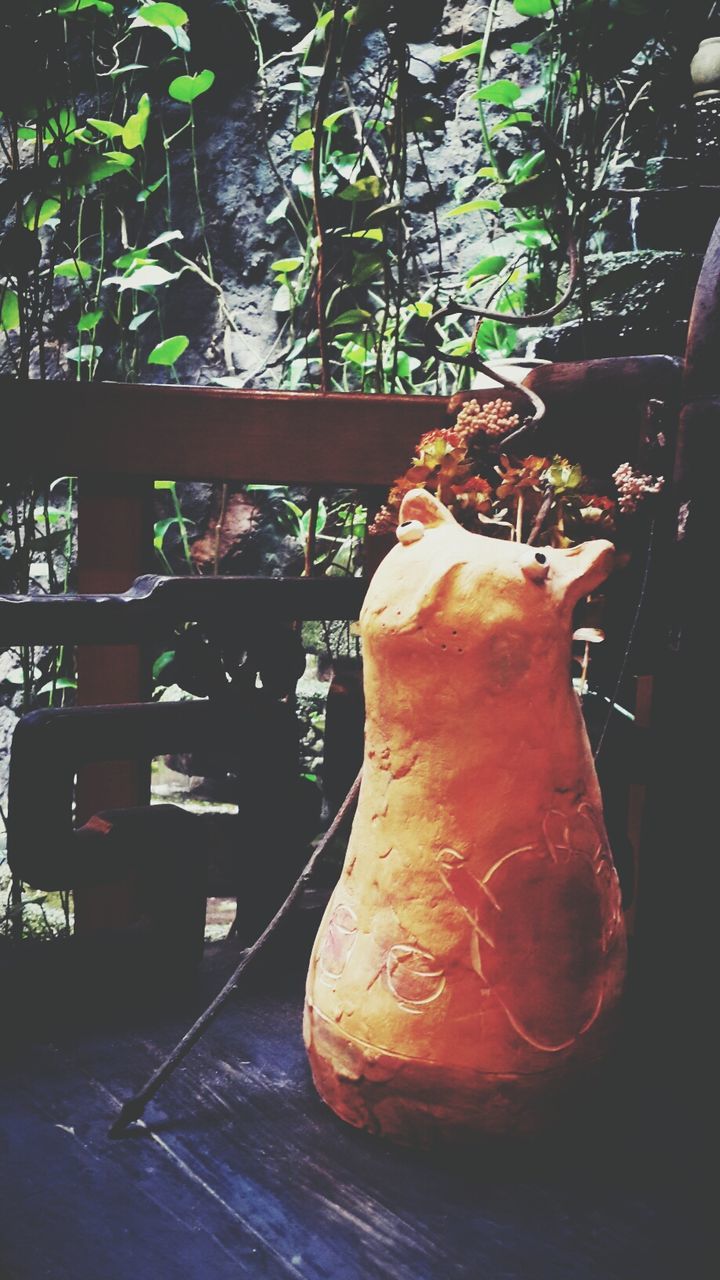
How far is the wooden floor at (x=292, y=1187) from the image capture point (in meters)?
0.90

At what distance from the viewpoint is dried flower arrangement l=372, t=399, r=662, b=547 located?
1.14 meters

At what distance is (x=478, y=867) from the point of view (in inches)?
40.4

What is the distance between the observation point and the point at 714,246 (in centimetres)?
109

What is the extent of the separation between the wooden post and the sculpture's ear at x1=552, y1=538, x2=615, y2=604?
2.60 feet

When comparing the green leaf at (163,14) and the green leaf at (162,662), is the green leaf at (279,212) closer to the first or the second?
the green leaf at (163,14)

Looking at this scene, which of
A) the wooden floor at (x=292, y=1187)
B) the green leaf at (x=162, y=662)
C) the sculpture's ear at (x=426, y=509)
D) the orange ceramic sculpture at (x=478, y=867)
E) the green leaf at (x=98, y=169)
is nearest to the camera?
the wooden floor at (x=292, y=1187)

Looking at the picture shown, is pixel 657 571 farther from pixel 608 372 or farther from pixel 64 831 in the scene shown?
pixel 64 831

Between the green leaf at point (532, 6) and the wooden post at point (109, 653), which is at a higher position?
the green leaf at point (532, 6)

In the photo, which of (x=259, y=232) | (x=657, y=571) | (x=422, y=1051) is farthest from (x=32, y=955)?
(x=259, y=232)

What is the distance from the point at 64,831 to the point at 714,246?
3.44ft

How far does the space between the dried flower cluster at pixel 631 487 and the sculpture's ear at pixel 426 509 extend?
21 centimetres

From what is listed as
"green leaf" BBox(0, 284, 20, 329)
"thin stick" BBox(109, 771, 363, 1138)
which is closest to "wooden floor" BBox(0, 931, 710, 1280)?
"thin stick" BBox(109, 771, 363, 1138)

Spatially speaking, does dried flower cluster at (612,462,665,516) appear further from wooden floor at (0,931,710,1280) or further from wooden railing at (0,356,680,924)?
wooden floor at (0,931,710,1280)

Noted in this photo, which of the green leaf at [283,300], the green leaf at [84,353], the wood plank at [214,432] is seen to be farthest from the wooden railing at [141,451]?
the green leaf at [283,300]
